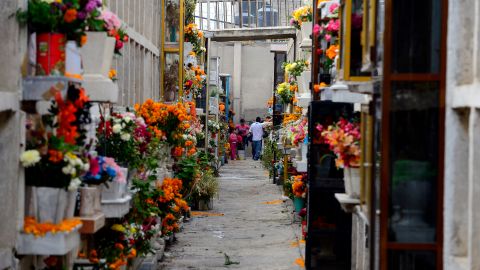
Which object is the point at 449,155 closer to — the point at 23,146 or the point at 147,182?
the point at 23,146

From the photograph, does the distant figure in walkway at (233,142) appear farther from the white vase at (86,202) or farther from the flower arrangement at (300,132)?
the white vase at (86,202)

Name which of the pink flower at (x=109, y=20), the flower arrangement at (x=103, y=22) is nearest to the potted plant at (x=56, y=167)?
the flower arrangement at (x=103, y=22)

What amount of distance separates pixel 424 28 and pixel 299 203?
17.0 m

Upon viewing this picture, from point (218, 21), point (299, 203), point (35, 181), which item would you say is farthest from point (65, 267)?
point (218, 21)

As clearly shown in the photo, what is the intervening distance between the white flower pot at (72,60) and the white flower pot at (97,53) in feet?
2.47

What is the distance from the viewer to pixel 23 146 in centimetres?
1002

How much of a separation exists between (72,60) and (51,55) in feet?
0.92

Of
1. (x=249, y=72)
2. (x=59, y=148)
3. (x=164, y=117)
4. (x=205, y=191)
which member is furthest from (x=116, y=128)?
(x=249, y=72)

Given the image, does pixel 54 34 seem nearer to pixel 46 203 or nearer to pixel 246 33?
pixel 46 203

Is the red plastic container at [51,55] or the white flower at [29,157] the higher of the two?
the red plastic container at [51,55]

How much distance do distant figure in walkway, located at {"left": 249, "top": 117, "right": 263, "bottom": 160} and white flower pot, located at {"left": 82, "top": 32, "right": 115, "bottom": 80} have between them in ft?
144

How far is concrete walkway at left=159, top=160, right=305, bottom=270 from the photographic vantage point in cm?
2075

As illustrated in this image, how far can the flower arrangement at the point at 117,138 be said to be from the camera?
1357 centimetres

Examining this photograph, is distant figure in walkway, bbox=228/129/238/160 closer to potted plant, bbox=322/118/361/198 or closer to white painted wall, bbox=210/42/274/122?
white painted wall, bbox=210/42/274/122
